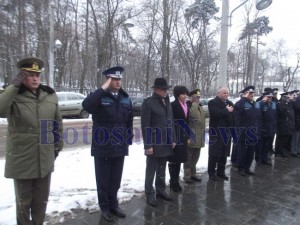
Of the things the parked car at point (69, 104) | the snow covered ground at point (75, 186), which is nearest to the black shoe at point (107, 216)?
the snow covered ground at point (75, 186)

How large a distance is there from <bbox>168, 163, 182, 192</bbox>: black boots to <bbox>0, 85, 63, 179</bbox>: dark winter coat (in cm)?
242

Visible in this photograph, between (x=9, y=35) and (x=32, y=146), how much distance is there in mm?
21527

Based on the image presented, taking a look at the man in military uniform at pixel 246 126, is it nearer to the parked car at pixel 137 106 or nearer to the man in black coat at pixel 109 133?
the man in black coat at pixel 109 133

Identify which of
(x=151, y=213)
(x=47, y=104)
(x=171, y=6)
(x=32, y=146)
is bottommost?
(x=151, y=213)

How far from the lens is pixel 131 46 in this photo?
3672cm

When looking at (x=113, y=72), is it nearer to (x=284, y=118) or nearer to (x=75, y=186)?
(x=75, y=186)

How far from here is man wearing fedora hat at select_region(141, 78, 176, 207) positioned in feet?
15.0

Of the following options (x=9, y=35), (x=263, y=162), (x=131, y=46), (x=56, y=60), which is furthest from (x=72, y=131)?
(x=131, y=46)

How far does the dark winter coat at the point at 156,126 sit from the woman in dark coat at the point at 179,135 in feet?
1.38

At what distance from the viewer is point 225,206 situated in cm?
468

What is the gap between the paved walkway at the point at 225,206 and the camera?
4109 mm

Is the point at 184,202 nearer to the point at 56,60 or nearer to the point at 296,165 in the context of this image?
the point at 296,165

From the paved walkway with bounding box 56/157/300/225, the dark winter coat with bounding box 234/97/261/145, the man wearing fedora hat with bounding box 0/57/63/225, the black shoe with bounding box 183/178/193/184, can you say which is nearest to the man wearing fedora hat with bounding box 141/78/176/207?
the paved walkway with bounding box 56/157/300/225

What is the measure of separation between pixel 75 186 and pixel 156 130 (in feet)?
5.58
